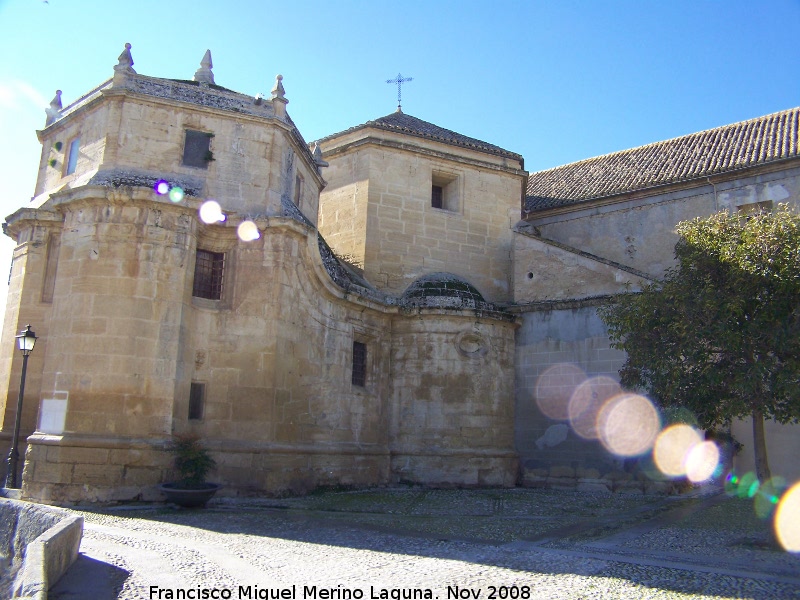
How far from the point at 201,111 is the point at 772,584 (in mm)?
12007

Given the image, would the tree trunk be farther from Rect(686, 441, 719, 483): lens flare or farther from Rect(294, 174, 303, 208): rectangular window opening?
Rect(294, 174, 303, 208): rectangular window opening

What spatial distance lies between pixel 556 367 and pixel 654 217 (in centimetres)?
605

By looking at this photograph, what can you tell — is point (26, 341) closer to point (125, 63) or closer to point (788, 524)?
point (125, 63)

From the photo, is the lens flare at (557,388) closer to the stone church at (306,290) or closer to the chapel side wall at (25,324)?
the stone church at (306,290)

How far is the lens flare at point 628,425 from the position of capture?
1603cm

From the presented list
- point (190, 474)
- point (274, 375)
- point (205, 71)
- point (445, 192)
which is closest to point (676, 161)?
point (445, 192)

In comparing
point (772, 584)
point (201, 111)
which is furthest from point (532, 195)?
point (772, 584)

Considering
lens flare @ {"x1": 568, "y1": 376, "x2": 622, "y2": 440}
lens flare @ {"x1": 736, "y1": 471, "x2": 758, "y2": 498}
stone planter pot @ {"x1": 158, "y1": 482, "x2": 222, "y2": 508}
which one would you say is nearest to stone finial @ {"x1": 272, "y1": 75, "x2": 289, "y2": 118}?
stone planter pot @ {"x1": 158, "y1": 482, "x2": 222, "y2": 508}

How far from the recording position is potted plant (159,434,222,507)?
11086 mm

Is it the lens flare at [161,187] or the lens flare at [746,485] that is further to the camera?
the lens flare at [746,485]

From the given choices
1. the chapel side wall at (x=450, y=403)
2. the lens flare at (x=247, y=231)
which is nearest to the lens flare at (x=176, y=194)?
the lens flare at (x=247, y=231)

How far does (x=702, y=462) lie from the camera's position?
16.5 meters

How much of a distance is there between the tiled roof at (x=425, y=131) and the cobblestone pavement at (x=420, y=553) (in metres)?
10.3

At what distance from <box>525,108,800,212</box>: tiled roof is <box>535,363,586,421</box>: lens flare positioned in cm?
648
